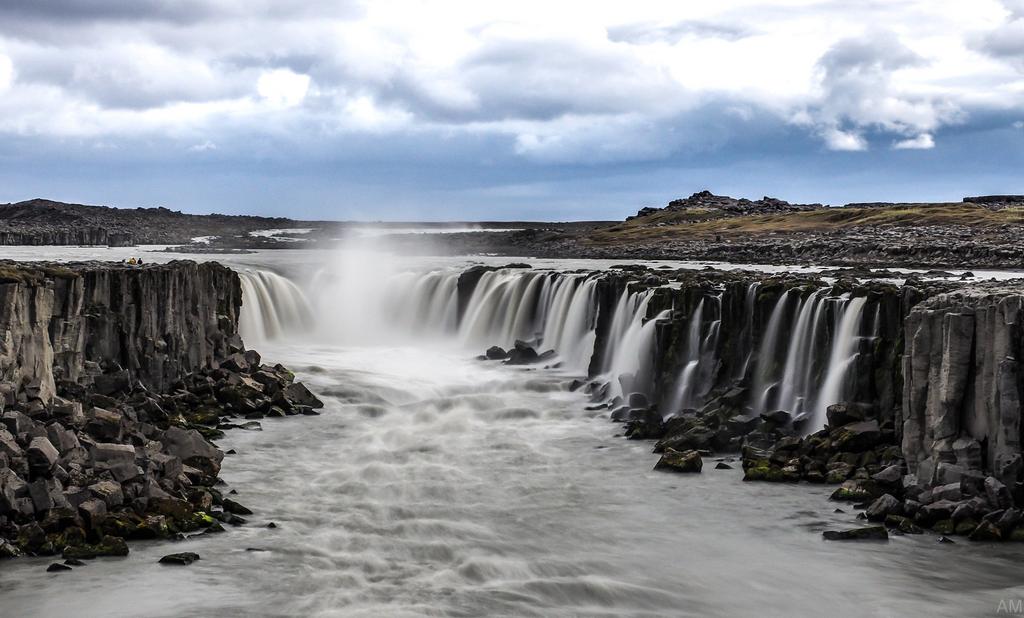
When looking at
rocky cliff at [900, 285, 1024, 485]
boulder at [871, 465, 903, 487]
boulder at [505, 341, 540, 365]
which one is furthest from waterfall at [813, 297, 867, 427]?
boulder at [505, 341, 540, 365]

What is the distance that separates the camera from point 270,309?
62062 millimetres

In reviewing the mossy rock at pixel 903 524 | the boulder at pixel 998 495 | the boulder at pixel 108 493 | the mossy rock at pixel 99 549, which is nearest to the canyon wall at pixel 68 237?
the boulder at pixel 108 493

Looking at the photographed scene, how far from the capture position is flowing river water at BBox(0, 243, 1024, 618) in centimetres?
2148

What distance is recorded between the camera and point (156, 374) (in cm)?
3959

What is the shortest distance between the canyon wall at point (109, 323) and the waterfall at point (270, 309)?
876cm

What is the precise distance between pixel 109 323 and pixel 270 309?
23634 millimetres

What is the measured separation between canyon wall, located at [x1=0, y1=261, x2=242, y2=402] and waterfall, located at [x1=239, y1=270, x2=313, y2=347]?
8.76m

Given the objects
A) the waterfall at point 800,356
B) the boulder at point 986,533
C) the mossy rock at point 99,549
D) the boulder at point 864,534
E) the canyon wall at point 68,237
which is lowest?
the mossy rock at point 99,549

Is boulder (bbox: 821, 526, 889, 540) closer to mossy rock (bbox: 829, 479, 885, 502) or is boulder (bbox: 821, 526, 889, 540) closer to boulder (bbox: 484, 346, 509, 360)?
mossy rock (bbox: 829, 479, 885, 502)

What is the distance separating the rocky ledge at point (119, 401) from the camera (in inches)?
952

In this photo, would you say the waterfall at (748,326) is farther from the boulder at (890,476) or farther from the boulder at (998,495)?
the boulder at (998,495)

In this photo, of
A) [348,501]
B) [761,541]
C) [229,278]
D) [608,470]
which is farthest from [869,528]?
[229,278]

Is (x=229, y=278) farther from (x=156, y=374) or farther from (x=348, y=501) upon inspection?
(x=348, y=501)

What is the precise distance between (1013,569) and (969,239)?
58387mm
